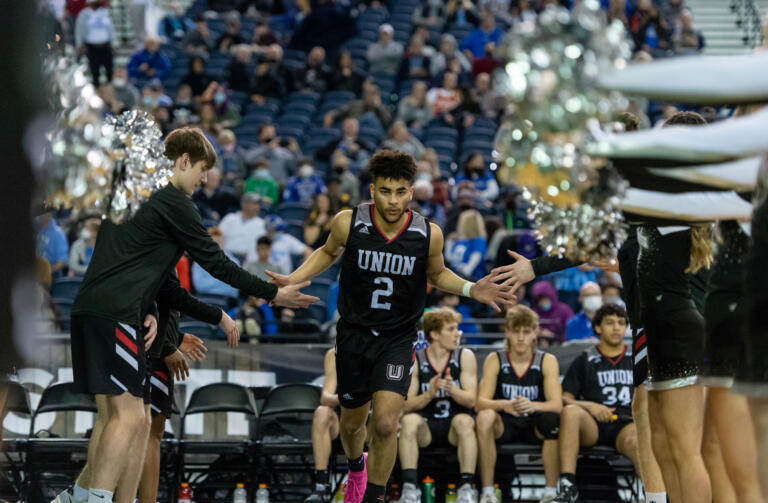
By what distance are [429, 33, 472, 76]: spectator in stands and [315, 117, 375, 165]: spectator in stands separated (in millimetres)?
2761

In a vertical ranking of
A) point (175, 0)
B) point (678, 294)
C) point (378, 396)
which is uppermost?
point (175, 0)

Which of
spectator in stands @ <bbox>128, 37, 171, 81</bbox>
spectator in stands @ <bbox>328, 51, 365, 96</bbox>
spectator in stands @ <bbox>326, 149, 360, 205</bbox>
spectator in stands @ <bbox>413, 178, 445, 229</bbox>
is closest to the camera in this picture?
spectator in stands @ <bbox>413, 178, 445, 229</bbox>

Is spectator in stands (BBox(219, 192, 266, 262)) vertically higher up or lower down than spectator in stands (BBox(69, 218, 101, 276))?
higher up

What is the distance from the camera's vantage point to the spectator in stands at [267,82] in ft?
57.2

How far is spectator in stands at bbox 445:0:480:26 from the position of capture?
18.8 meters

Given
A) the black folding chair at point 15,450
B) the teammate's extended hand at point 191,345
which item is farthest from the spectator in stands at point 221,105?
the teammate's extended hand at point 191,345

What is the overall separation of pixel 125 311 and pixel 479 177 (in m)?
8.62

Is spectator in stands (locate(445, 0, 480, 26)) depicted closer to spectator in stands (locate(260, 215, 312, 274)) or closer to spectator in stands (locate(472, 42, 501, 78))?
spectator in stands (locate(472, 42, 501, 78))

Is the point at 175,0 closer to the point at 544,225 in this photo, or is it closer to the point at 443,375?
the point at 443,375

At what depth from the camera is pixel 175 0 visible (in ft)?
72.1

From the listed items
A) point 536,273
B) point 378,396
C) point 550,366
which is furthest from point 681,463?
point 550,366

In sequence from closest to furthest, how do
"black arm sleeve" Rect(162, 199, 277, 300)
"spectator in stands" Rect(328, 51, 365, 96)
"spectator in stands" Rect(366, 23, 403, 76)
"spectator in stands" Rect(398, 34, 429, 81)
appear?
"black arm sleeve" Rect(162, 199, 277, 300) → "spectator in stands" Rect(328, 51, 365, 96) → "spectator in stands" Rect(398, 34, 429, 81) → "spectator in stands" Rect(366, 23, 403, 76)

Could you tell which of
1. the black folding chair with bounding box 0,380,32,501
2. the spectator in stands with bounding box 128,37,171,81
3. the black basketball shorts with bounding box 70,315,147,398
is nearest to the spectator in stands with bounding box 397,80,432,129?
the spectator in stands with bounding box 128,37,171,81

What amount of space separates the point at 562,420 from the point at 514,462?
88 centimetres
